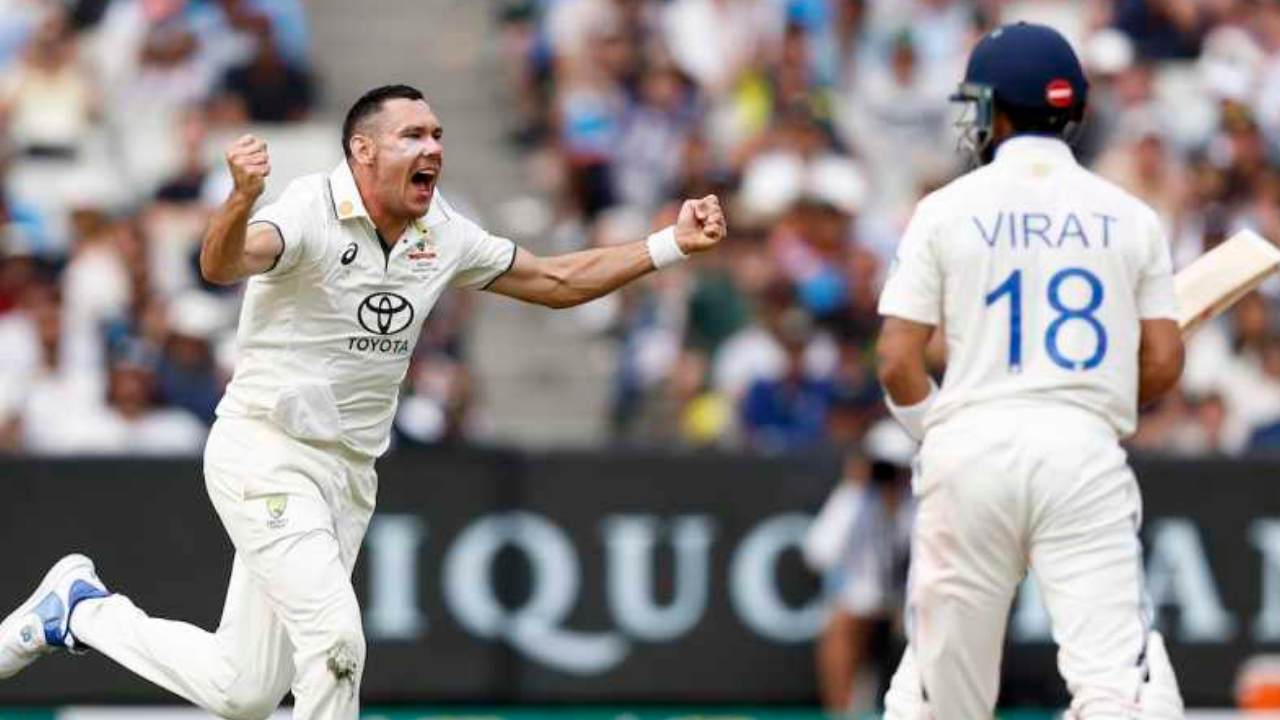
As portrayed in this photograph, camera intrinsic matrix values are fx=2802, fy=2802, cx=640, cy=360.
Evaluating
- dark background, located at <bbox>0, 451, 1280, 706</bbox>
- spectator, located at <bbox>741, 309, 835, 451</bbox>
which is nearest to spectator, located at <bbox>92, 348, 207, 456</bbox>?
dark background, located at <bbox>0, 451, 1280, 706</bbox>

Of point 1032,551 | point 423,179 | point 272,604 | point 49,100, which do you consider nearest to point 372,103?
point 423,179

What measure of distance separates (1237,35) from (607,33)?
3.76m

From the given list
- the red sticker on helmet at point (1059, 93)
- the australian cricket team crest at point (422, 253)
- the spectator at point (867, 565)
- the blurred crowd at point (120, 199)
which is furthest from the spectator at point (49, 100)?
the red sticker on helmet at point (1059, 93)

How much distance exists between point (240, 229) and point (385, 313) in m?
0.73

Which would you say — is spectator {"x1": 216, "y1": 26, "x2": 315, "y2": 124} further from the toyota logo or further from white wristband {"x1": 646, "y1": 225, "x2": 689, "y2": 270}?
the toyota logo

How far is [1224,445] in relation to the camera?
47.2 ft

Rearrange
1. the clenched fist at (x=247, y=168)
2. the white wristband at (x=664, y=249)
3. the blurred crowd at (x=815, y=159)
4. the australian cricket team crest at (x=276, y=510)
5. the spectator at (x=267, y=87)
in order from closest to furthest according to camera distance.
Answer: the clenched fist at (x=247, y=168), the australian cricket team crest at (x=276, y=510), the white wristband at (x=664, y=249), the blurred crowd at (x=815, y=159), the spectator at (x=267, y=87)

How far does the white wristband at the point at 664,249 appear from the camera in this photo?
28.7 feet

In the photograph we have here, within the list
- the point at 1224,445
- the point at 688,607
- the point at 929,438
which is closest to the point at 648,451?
the point at 688,607

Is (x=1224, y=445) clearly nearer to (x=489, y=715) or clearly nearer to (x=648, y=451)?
(x=648, y=451)

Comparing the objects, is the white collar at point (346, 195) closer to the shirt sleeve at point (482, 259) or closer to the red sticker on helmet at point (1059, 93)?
the shirt sleeve at point (482, 259)

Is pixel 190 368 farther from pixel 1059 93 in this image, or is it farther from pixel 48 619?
pixel 1059 93

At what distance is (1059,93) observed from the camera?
26.2 ft

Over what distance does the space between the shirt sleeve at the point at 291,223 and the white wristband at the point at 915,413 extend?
5.73ft
